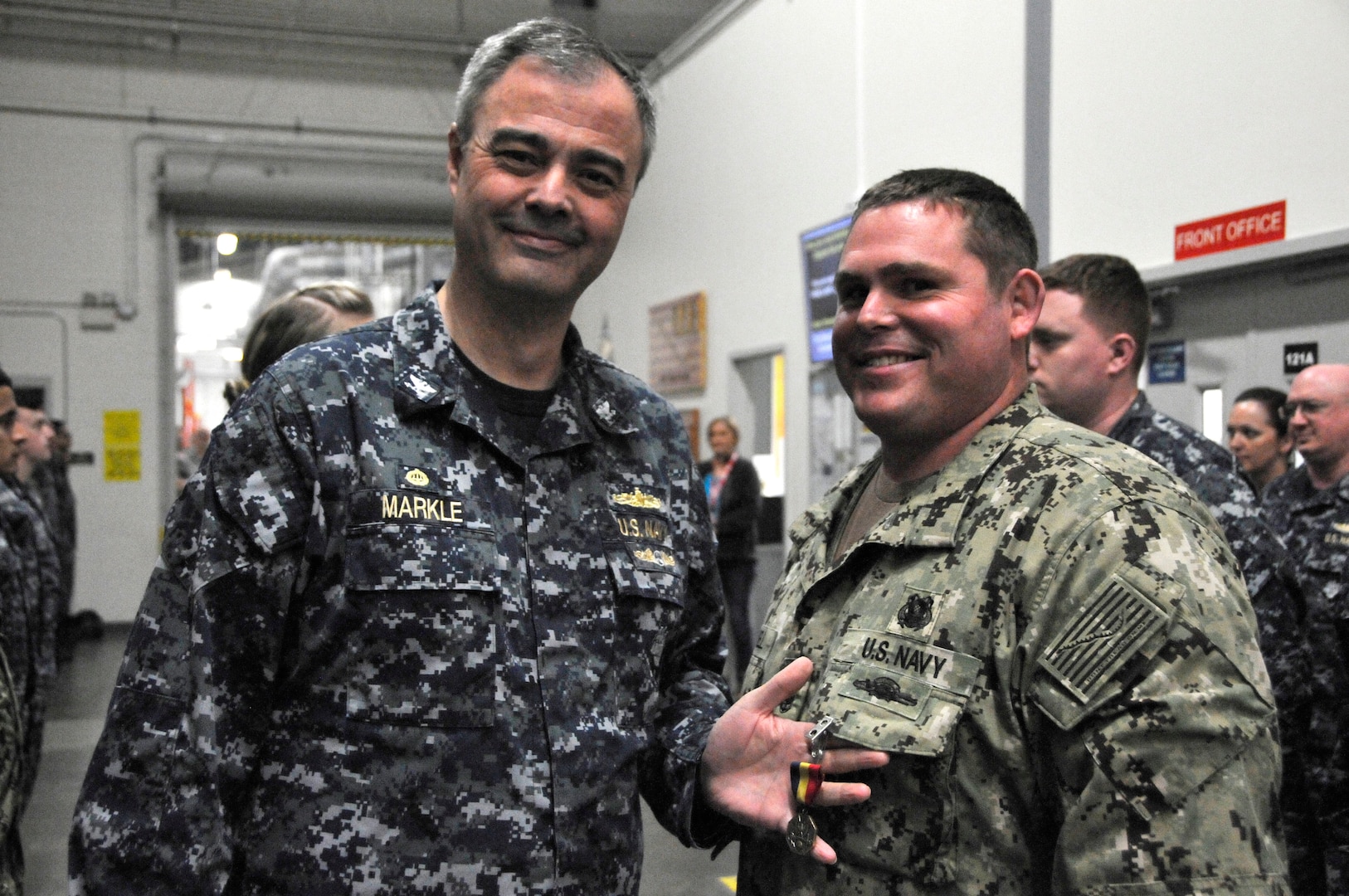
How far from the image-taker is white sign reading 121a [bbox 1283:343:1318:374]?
390cm

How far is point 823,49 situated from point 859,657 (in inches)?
247

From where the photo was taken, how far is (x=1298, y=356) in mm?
3959

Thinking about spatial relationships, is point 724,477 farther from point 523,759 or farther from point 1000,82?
point 523,759

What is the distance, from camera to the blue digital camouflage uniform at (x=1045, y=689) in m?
1.02

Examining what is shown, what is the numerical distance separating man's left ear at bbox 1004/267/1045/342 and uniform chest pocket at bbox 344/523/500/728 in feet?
2.35

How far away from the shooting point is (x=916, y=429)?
53.7 inches

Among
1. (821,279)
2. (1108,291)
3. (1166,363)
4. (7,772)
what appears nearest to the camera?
(7,772)

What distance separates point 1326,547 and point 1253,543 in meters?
0.95

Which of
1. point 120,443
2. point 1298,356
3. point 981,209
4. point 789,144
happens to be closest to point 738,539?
point 789,144

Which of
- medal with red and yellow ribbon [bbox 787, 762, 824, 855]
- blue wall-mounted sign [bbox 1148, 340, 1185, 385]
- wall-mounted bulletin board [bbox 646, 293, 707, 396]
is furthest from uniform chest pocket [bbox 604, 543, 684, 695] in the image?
wall-mounted bulletin board [bbox 646, 293, 707, 396]

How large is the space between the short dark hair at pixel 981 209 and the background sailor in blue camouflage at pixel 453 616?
384 mm

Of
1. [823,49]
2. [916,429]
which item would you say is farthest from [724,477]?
[916,429]

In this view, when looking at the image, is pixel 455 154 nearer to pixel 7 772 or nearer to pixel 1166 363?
pixel 7 772

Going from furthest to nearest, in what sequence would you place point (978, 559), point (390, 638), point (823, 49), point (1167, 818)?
1. point (823, 49)
2. point (390, 638)
3. point (978, 559)
4. point (1167, 818)
